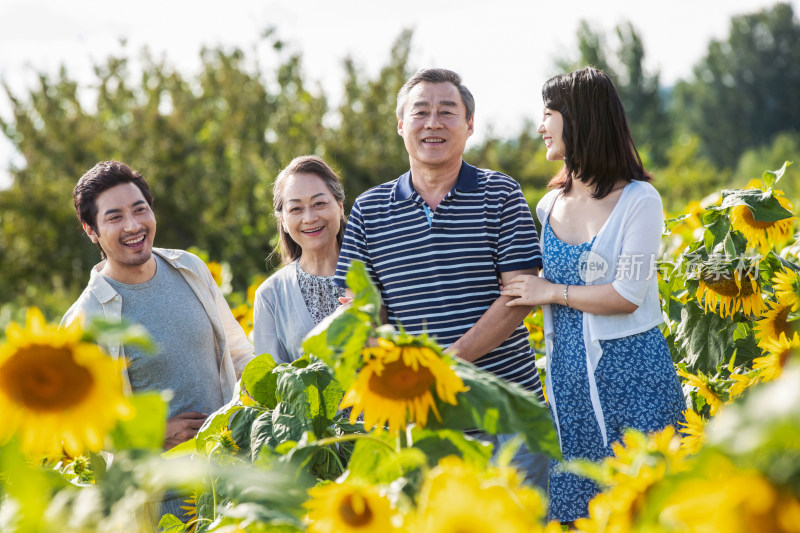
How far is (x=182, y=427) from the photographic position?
281 cm

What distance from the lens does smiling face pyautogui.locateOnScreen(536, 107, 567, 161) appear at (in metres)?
2.50

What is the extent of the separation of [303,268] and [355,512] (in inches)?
85.1

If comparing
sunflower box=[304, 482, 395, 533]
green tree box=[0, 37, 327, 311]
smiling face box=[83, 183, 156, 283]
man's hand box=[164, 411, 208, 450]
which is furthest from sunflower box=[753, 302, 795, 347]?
green tree box=[0, 37, 327, 311]

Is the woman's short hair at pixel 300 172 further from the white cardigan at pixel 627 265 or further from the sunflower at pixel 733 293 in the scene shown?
the sunflower at pixel 733 293

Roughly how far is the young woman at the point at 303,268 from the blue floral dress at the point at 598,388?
2.73 ft

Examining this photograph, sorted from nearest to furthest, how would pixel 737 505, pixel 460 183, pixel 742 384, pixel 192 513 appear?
pixel 737 505 < pixel 742 384 < pixel 192 513 < pixel 460 183

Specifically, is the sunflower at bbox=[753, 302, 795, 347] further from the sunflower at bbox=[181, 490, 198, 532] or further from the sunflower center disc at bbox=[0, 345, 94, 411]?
the sunflower center disc at bbox=[0, 345, 94, 411]

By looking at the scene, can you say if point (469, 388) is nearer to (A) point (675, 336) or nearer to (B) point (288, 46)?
(A) point (675, 336)

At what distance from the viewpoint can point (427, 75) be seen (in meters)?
2.67

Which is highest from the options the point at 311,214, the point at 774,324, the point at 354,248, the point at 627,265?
the point at 311,214

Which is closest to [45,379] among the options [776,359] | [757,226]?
[776,359]

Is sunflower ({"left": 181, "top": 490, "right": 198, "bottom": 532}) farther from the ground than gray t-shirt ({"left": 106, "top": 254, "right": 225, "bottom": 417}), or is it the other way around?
gray t-shirt ({"left": 106, "top": 254, "right": 225, "bottom": 417})

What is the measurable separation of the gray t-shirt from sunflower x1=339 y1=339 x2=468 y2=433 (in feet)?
5.95

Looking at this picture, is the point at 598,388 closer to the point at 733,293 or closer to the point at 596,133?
the point at 733,293
